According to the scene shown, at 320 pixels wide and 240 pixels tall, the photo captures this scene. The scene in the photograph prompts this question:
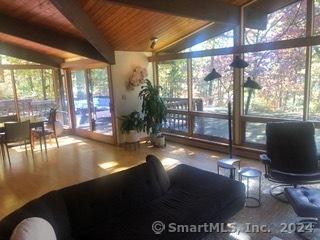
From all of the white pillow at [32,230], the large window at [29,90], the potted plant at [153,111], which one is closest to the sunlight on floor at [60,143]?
the large window at [29,90]

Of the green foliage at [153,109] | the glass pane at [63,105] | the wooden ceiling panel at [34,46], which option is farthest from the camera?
the glass pane at [63,105]

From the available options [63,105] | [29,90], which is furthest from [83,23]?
[63,105]

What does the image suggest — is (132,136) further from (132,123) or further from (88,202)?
(88,202)

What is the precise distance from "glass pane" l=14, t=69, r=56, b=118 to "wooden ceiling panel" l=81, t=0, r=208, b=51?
295cm

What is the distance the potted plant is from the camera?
5914mm

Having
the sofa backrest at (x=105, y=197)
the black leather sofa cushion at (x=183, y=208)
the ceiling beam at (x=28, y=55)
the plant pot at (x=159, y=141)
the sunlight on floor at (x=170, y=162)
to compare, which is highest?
the ceiling beam at (x=28, y=55)

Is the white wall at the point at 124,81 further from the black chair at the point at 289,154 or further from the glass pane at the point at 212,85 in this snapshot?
the black chair at the point at 289,154

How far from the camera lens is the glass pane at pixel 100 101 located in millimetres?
6398

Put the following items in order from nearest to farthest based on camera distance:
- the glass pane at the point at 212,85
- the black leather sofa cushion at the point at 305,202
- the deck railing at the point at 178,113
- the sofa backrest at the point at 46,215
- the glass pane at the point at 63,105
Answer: the sofa backrest at the point at 46,215, the black leather sofa cushion at the point at 305,202, the glass pane at the point at 212,85, the deck railing at the point at 178,113, the glass pane at the point at 63,105

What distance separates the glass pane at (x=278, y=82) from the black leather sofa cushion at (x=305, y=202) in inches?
80.4

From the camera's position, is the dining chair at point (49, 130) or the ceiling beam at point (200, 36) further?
the dining chair at point (49, 130)

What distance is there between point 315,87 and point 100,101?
4636mm

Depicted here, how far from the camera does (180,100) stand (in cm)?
630

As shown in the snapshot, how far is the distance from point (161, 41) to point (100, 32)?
1.49m
